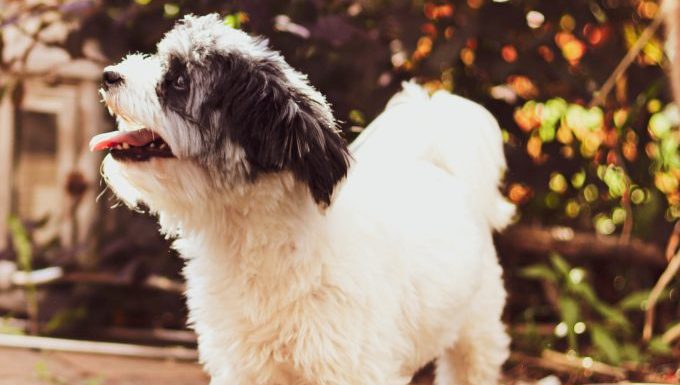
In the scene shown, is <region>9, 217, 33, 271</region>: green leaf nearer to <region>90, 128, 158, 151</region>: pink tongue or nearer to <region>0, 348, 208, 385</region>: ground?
<region>0, 348, 208, 385</region>: ground

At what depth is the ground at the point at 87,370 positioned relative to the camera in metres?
3.91

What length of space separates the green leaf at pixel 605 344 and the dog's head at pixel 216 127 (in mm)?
2444

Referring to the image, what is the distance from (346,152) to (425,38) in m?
2.10

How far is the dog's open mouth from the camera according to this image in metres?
2.54

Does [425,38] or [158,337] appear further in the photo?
[158,337]

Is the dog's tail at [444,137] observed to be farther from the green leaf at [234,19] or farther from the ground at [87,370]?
the ground at [87,370]

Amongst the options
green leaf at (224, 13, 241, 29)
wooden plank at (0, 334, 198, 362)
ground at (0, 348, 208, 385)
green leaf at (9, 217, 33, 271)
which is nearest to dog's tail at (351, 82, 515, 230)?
green leaf at (224, 13, 241, 29)

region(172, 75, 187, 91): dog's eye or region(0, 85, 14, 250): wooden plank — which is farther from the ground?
region(172, 75, 187, 91): dog's eye

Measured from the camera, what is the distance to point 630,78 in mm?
4984

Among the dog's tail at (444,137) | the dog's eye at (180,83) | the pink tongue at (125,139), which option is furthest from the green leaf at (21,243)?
the dog's eye at (180,83)

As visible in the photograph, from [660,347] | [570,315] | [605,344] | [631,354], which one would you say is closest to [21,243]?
[570,315]

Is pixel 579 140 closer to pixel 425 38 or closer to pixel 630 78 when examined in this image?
pixel 630 78

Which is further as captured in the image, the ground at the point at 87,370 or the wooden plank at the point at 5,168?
the wooden plank at the point at 5,168

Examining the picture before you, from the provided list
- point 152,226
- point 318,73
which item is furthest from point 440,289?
point 152,226
